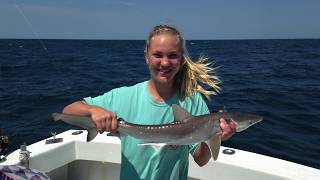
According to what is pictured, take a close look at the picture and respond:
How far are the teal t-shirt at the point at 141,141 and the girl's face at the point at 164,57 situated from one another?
0.19 meters

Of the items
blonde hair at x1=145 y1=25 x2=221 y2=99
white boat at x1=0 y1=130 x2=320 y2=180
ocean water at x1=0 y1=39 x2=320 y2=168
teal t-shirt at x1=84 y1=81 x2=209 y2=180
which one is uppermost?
blonde hair at x1=145 y1=25 x2=221 y2=99

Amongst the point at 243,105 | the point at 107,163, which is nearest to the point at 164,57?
the point at 107,163

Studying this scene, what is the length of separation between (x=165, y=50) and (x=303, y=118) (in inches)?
377

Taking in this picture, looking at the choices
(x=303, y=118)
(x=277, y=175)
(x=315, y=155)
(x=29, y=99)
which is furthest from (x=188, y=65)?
(x=29, y=99)

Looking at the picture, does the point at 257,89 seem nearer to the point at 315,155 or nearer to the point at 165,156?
the point at 315,155

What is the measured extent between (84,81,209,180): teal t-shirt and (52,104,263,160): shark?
0.11 meters

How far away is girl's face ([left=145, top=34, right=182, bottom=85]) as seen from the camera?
292 cm

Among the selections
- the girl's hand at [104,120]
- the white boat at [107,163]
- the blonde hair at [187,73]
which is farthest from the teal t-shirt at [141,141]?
the white boat at [107,163]

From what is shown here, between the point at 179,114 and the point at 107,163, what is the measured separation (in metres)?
2.33

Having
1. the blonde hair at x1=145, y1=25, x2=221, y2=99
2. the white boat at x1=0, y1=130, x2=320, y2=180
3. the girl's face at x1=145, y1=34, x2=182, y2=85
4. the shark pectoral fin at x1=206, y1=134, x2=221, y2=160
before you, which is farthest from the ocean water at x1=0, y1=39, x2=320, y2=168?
the shark pectoral fin at x1=206, y1=134, x2=221, y2=160

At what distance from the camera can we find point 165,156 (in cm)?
294

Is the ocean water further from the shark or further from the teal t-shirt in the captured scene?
the shark

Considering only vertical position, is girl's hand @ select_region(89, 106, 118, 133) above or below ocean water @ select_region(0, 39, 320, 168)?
above

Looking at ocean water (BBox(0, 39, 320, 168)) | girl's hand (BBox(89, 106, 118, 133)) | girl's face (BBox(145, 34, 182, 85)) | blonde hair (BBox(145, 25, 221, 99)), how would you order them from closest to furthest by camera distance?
girl's hand (BBox(89, 106, 118, 133)) < girl's face (BBox(145, 34, 182, 85)) < blonde hair (BBox(145, 25, 221, 99)) < ocean water (BBox(0, 39, 320, 168))
